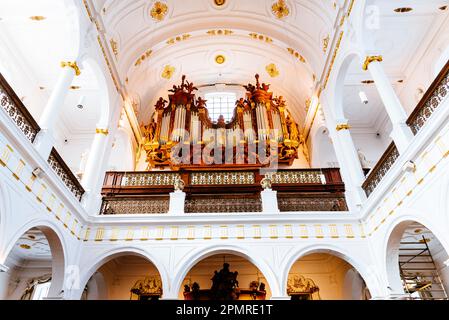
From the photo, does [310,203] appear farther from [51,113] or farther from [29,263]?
[29,263]

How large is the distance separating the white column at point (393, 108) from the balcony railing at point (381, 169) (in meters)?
0.31

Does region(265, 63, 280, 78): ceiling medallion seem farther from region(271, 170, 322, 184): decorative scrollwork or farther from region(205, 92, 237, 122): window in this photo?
region(271, 170, 322, 184): decorative scrollwork

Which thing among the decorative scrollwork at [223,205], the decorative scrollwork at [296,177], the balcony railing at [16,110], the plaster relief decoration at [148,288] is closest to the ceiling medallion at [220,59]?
the decorative scrollwork at [296,177]

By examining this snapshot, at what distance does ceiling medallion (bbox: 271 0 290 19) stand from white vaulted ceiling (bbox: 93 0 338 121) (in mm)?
102

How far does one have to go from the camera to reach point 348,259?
23.9 ft

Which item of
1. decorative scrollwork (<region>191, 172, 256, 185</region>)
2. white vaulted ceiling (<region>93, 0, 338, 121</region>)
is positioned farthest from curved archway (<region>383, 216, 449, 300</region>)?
white vaulted ceiling (<region>93, 0, 338, 121</region>)

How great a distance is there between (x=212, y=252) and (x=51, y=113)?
A: 183 inches

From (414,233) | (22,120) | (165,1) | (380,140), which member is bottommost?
(414,233)

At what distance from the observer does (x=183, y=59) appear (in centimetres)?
1305

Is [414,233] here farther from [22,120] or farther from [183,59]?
[183,59]

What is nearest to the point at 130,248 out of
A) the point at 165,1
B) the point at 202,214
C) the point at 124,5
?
the point at 202,214

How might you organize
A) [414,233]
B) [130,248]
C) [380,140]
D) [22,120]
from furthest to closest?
[380,140] < [414,233] < [130,248] < [22,120]

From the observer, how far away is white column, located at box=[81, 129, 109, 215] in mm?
8080

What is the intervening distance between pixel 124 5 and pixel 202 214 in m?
6.83
